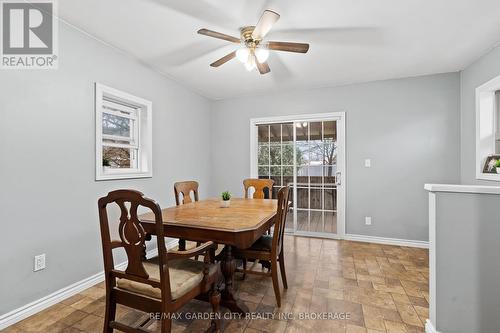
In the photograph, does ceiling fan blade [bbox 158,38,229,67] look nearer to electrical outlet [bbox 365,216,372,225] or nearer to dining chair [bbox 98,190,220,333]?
dining chair [bbox 98,190,220,333]

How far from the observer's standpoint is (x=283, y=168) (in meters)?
4.20

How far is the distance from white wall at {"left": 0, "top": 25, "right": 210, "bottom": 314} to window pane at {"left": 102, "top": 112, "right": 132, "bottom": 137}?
326mm

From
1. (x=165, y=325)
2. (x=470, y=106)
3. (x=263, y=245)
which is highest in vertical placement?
(x=470, y=106)

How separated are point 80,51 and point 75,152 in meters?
0.99

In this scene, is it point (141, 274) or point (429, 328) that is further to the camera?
point (429, 328)

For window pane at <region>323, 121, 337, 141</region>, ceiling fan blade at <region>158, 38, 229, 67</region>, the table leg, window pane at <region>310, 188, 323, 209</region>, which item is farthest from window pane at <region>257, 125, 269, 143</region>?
the table leg

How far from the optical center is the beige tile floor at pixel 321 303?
173cm

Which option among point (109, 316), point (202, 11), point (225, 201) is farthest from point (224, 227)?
point (202, 11)

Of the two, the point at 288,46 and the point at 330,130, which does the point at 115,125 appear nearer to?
the point at 288,46

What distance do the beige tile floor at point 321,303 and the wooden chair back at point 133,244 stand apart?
0.60m

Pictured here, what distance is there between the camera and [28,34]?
1953 mm

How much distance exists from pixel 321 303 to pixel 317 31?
8.29ft

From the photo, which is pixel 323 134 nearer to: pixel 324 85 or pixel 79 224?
pixel 324 85

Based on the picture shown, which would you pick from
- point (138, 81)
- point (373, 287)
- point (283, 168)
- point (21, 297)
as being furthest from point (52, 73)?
point (373, 287)
